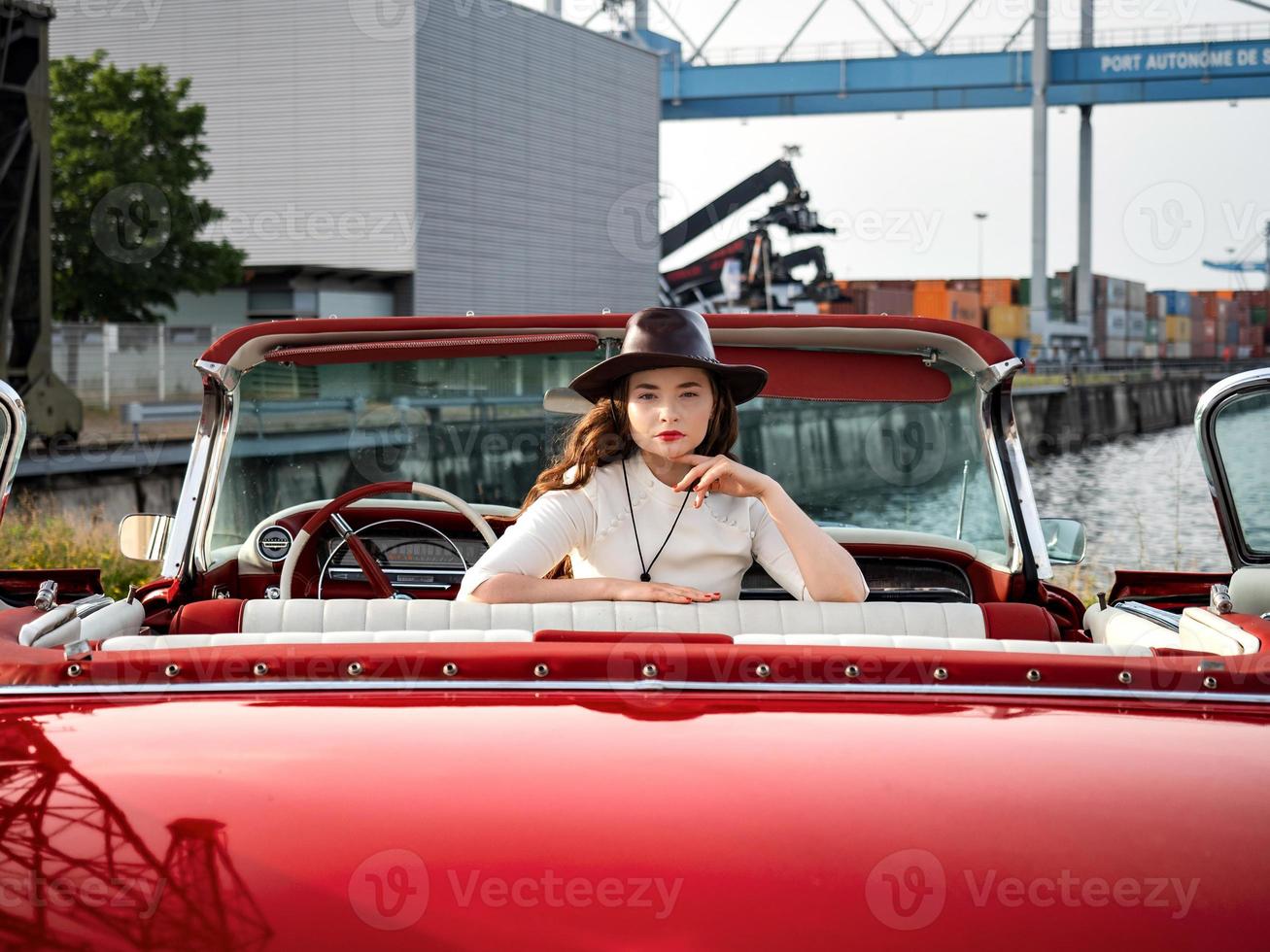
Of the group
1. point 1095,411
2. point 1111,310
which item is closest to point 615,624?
point 1095,411

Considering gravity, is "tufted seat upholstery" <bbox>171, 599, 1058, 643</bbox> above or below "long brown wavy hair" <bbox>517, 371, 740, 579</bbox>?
below

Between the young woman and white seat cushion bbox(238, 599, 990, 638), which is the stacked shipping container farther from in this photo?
white seat cushion bbox(238, 599, 990, 638)

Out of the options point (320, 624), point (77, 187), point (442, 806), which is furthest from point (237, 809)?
point (77, 187)

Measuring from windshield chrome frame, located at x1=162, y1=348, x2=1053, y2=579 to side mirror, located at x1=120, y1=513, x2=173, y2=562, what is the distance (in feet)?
0.32

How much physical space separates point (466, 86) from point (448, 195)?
3224 mm

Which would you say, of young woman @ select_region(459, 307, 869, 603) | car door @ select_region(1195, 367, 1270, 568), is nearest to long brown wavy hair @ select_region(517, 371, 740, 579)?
young woman @ select_region(459, 307, 869, 603)

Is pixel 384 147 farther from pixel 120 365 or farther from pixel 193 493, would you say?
pixel 193 493

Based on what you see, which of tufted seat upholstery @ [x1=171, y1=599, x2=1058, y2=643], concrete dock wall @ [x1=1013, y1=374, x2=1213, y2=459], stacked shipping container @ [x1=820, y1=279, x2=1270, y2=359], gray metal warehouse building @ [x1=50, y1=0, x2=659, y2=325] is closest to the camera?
tufted seat upholstery @ [x1=171, y1=599, x2=1058, y2=643]

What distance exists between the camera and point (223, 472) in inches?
150

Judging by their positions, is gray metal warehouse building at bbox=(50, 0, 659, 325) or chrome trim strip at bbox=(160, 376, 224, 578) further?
gray metal warehouse building at bbox=(50, 0, 659, 325)

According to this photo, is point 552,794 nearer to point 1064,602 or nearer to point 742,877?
point 742,877

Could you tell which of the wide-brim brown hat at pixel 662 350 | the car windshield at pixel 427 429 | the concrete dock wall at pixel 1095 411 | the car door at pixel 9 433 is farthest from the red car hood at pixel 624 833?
the concrete dock wall at pixel 1095 411

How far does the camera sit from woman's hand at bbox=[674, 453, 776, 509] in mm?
2908

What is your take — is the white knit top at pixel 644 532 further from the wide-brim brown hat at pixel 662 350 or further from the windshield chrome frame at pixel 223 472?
the windshield chrome frame at pixel 223 472
